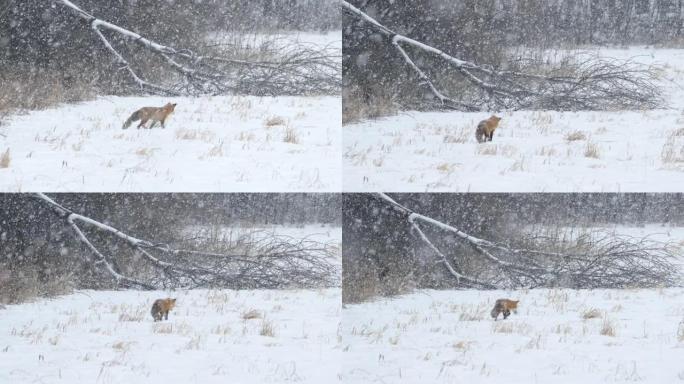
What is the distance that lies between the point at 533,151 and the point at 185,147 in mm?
1508

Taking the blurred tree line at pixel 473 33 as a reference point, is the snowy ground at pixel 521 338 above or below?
below

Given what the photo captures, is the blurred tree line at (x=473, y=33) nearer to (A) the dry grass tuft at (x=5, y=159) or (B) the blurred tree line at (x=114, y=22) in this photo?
(B) the blurred tree line at (x=114, y=22)

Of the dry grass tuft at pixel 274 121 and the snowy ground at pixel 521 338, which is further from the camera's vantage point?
the dry grass tuft at pixel 274 121

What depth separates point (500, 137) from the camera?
402 cm

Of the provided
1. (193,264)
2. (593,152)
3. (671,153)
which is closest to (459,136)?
(593,152)

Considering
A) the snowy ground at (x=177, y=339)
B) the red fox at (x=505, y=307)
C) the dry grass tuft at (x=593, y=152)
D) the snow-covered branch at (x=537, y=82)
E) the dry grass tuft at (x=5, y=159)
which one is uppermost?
the snow-covered branch at (x=537, y=82)

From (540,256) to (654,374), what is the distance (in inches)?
26.6

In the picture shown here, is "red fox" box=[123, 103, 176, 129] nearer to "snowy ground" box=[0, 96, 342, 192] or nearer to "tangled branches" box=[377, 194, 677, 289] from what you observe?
"snowy ground" box=[0, 96, 342, 192]

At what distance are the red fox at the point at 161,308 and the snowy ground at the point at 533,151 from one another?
945 millimetres

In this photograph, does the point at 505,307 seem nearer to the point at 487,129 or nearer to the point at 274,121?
the point at 487,129

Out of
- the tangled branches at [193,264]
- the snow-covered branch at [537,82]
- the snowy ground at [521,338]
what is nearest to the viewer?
the snowy ground at [521,338]

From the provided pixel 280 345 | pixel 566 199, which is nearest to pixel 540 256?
pixel 566 199

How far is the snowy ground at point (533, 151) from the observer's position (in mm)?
3939

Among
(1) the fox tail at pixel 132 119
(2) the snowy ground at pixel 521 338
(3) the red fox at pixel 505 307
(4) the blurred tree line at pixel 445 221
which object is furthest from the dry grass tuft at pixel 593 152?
(1) the fox tail at pixel 132 119
